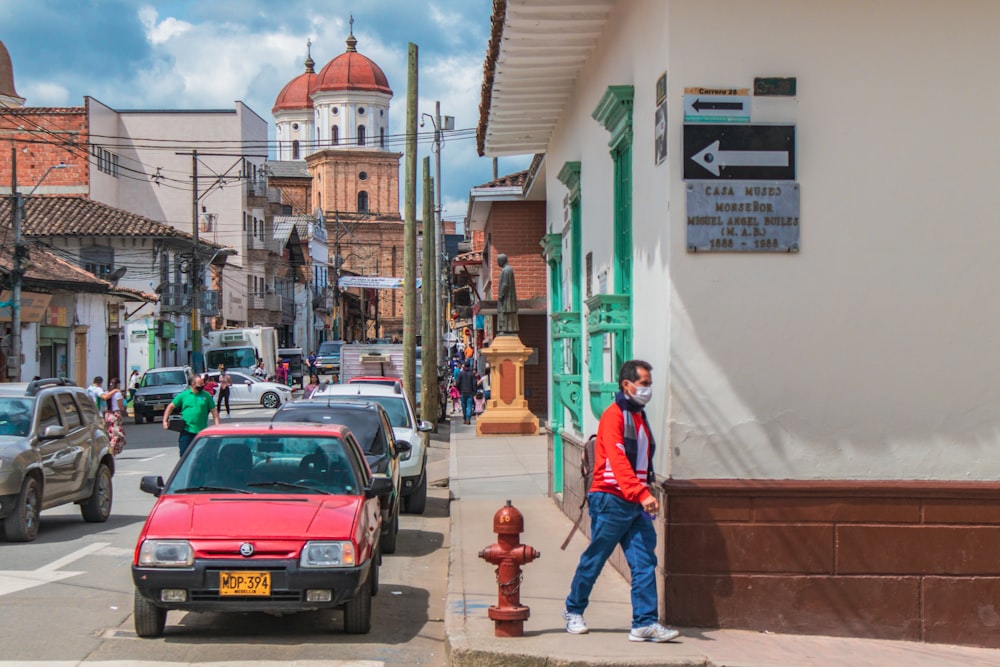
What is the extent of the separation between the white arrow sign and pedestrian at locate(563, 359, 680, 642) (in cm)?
143

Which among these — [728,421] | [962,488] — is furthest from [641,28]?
[962,488]

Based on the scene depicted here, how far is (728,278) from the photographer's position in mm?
8297

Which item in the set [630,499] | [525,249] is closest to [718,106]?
[630,499]

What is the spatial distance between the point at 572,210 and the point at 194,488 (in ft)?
21.4

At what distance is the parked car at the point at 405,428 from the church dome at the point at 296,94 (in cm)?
10042

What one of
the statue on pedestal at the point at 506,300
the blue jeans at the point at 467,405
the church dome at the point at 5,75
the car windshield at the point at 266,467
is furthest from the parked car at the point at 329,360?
the car windshield at the point at 266,467

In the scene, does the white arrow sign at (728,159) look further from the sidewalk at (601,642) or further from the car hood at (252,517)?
the car hood at (252,517)

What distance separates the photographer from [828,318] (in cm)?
840

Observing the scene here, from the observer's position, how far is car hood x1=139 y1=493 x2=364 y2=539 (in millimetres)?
8164

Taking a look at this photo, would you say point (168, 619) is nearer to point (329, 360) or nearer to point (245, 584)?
point (245, 584)

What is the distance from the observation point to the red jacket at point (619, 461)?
7656 millimetres

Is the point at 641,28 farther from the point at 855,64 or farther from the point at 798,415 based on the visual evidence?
the point at 798,415

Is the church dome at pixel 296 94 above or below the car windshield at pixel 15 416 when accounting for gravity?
above

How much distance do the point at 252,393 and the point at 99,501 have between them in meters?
31.0
